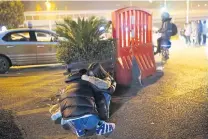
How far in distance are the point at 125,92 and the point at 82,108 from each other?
3.26m

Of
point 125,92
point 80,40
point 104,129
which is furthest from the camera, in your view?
point 80,40

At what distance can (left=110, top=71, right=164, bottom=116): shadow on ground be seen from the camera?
7025mm

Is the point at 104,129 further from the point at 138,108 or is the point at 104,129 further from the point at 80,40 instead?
the point at 80,40

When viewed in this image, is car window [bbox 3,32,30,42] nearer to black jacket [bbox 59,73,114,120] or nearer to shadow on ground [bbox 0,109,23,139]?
shadow on ground [bbox 0,109,23,139]

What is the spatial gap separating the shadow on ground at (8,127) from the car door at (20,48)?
6093mm

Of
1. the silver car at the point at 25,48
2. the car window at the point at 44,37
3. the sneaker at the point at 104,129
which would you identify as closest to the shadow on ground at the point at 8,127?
the sneaker at the point at 104,129

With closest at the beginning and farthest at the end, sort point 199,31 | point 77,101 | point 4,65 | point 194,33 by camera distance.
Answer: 1. point 77,101
2. point 4,65
3. point 199,31
4. point 194,33

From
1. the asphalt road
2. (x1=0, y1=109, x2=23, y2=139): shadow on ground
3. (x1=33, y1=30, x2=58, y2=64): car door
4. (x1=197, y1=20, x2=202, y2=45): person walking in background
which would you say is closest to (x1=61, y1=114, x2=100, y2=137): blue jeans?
the asphalt road

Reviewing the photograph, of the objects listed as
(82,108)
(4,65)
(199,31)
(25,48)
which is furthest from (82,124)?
(199,31)

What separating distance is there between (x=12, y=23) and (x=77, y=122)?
31.2 meters

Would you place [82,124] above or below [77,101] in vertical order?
below

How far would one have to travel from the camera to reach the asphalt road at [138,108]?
5402 millimetres

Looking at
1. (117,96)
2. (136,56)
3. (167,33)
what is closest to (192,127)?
(117,96)

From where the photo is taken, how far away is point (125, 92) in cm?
809
